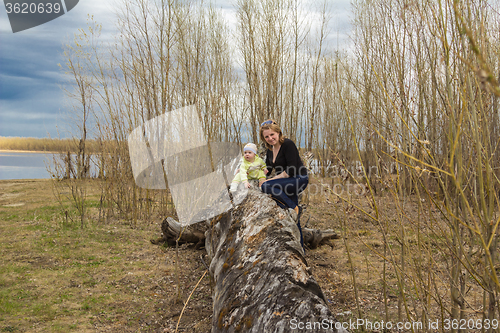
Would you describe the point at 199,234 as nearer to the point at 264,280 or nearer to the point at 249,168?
the point at 249,168

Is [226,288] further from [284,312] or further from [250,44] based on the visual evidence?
[250,44]

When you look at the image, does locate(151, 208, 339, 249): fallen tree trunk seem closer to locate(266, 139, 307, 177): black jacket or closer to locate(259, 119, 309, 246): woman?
locate(259, 119, 309, 246): woman

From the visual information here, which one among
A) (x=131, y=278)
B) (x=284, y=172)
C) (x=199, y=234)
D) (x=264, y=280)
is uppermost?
(x=284, y=172)

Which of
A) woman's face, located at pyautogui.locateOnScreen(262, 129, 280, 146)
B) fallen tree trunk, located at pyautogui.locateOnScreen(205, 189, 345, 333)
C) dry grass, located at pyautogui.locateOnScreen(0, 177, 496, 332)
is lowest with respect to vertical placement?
dry grass, located at pyautogui.locateOnScreen(0, 177, 496, 332)

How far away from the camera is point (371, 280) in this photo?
376 centimetres

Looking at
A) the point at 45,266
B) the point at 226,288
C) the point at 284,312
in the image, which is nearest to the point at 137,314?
the point at 226,288

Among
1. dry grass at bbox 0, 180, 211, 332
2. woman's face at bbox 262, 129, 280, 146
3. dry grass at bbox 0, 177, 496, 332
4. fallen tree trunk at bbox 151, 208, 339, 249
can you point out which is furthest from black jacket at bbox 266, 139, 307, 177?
dry grass at bbox 0, 180, 211, 332

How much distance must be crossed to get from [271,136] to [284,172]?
467mm

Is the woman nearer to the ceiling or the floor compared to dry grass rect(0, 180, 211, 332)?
nearer to the ceiling

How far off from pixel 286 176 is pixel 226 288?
5.92 ft

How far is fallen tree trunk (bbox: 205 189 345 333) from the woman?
69 centimetres

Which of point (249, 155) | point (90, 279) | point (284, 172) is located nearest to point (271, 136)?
point (249, 155)

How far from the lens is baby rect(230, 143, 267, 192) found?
3689 mm

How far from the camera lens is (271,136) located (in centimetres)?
374
